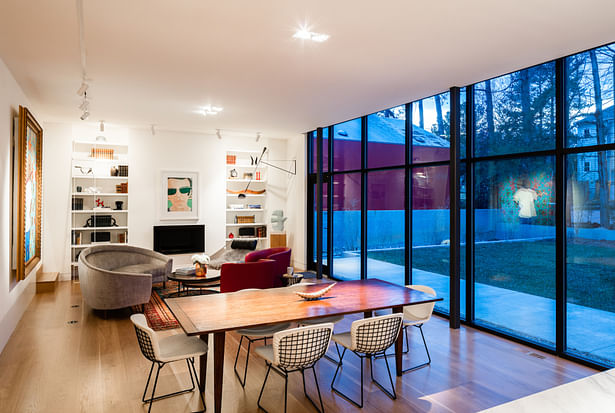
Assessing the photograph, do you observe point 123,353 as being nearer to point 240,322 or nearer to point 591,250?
point 240,322

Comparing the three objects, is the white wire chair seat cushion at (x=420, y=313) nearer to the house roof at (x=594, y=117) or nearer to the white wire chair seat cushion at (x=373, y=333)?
the white wire chair seat cushion at (x=373, y=333)

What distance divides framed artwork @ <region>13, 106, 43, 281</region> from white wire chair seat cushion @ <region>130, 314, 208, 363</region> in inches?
118

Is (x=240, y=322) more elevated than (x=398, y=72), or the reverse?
(x=398, y=72)

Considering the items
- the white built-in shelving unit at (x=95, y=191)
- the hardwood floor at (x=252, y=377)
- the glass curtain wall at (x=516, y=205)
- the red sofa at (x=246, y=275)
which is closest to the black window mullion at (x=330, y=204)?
the red sofa at (x=246, y=275)

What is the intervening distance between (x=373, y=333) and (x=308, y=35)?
8.35ft

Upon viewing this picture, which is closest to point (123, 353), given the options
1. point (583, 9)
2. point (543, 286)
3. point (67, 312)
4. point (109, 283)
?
point (109, 283)

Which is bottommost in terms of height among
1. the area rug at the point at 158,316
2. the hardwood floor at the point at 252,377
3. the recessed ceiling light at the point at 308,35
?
the hardwood floor at the point at 252,377

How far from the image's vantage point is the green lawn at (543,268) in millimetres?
3971

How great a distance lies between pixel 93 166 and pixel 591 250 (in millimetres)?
8425

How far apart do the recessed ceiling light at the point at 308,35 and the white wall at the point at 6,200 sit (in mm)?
3251

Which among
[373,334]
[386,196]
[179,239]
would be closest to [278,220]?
[179,239]

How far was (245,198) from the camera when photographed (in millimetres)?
9906

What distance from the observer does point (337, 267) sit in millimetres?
8461

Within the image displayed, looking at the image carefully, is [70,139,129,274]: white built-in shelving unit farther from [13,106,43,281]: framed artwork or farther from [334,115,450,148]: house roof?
[334,115,450,148]: house roof
